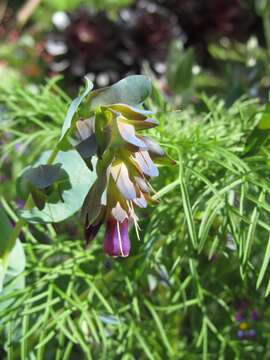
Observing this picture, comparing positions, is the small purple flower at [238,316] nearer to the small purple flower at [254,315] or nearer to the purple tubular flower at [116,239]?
the small purple flower at [254,315]

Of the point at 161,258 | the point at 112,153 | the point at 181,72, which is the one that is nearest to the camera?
the point at 112,153

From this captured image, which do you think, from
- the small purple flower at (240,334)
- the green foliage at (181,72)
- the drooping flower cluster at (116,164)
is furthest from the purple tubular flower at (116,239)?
the green foliage at (181,72)

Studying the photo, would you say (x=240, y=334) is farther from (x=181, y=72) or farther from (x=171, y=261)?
(x=181, y=72)

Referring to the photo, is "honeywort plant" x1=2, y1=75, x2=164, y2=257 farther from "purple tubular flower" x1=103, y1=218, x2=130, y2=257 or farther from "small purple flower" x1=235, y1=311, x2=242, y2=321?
"small purple flower" x1=235, y1=311, x2=242, y2=321

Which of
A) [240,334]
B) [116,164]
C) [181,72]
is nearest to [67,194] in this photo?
[116,164]

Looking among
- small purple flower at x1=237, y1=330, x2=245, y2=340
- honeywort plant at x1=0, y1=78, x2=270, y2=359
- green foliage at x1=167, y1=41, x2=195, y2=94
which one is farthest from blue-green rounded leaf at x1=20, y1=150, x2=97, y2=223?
green foliage at x1=167, y1=41, x2=195, y2=94

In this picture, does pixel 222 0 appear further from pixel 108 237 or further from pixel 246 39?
pixel 108 237
